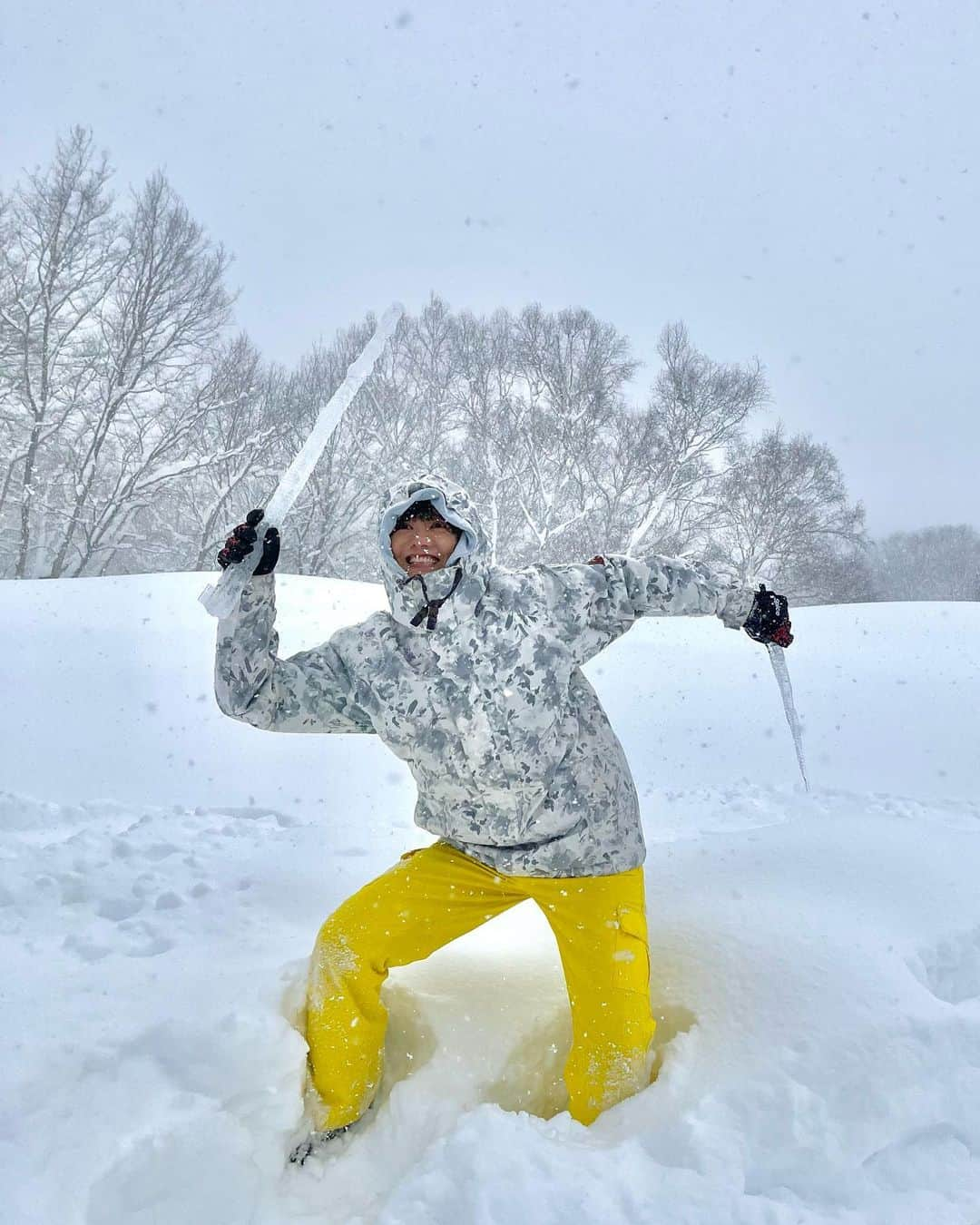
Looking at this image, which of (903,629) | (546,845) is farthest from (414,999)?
(903,629)

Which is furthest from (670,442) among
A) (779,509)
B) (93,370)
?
(93,370)

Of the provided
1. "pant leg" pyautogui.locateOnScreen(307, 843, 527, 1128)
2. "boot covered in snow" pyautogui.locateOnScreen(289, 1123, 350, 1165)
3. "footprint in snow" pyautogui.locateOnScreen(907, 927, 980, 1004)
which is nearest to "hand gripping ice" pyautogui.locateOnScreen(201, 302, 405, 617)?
"pant leg" pyautogui.locateOnScreen(307, 843, 527, 1128)

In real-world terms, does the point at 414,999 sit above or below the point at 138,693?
below

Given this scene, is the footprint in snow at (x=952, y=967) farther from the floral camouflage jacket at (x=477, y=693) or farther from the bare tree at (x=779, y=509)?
the bare tree at (x=779, y=509)

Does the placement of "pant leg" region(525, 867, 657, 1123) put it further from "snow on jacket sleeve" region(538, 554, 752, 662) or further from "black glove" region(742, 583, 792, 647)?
"black glove" region(742, 583, 792, 647)

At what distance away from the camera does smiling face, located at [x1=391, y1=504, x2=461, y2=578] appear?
6.77 feet

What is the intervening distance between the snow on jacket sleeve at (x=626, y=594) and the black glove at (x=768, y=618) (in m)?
0.02

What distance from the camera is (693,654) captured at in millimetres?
9344

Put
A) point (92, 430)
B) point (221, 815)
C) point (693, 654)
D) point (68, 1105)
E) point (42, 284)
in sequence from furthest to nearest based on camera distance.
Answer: point (92, 430)
point (42, 284)
point (693, 654)
point (221, 815)
point (68, 1105)

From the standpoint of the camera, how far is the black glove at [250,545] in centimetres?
199

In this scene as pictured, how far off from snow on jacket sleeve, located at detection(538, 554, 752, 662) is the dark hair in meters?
0.28

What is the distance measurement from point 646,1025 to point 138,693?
538 centimetres

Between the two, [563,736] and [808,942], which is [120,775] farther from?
[808,942]

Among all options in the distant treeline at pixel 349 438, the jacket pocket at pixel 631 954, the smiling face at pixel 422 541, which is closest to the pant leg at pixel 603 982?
the jacket pocket at pixel 631 954
